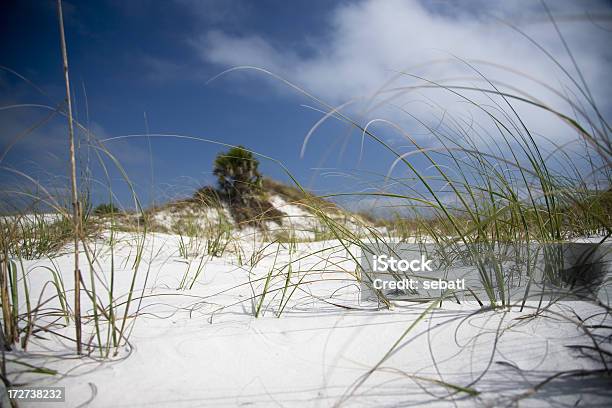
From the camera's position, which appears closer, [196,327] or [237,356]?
[237,356]

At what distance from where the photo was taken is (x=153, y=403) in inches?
27.4

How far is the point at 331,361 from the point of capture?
2.69ft

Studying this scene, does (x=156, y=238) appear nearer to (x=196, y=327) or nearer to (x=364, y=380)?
(x=196, y=327)

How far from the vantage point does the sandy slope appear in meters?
0.67

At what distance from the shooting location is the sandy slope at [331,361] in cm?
67

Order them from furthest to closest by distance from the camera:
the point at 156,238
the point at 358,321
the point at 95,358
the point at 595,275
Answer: the point at 156,238 < the point at 595,275 < the point at 358,321 < the point at 95,358

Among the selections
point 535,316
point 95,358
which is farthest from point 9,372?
point 535,316

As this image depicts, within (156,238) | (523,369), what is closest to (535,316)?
(523,369)

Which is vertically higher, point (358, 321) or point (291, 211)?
point (291, 211)

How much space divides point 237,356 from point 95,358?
38 cm

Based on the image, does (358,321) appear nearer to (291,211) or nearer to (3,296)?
(3,296)

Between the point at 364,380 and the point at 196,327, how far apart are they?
61cm

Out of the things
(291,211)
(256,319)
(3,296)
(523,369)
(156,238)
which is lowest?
(523,369)

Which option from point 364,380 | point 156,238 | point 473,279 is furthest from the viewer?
point 156,238
